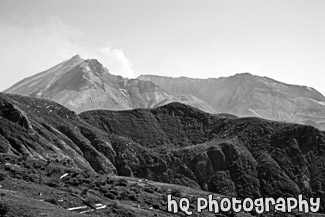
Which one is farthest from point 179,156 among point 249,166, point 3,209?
point 3,209

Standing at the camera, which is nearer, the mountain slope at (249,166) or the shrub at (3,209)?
the shrub at (3,209)

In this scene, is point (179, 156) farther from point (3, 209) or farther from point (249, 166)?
point (3, 209)

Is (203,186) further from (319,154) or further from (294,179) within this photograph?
(319,154)

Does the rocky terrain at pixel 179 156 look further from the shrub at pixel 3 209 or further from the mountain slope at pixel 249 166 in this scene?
the shrub at pixel 3 209

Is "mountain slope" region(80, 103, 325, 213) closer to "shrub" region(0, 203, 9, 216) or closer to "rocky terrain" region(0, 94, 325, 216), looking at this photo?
"rocky terrain" region(0, 94, 325, 216)

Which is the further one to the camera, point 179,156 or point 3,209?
point 179,156

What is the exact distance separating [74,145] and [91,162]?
8.56 metres

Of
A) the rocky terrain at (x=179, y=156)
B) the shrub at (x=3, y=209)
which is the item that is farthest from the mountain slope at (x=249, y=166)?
the shrub at (x=3, y=209)

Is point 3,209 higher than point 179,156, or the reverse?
point 179,156

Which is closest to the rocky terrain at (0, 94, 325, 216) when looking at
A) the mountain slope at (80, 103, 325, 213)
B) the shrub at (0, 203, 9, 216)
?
the mountain slope at (80, 103, 325, 213)

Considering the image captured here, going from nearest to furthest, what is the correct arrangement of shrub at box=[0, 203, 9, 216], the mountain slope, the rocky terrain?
shrub at box=[0, 203, 9, 216] → the rocky terrain → the mountain slope

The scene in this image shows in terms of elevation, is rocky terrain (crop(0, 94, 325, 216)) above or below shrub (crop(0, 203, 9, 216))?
above

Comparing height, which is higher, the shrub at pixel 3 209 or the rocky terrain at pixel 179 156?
the rocky terrain at pixel 179 156

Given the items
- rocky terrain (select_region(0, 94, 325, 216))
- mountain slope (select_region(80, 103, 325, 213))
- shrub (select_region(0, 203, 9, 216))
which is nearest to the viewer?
shrub (select_region(0, 203, 9, 216))
